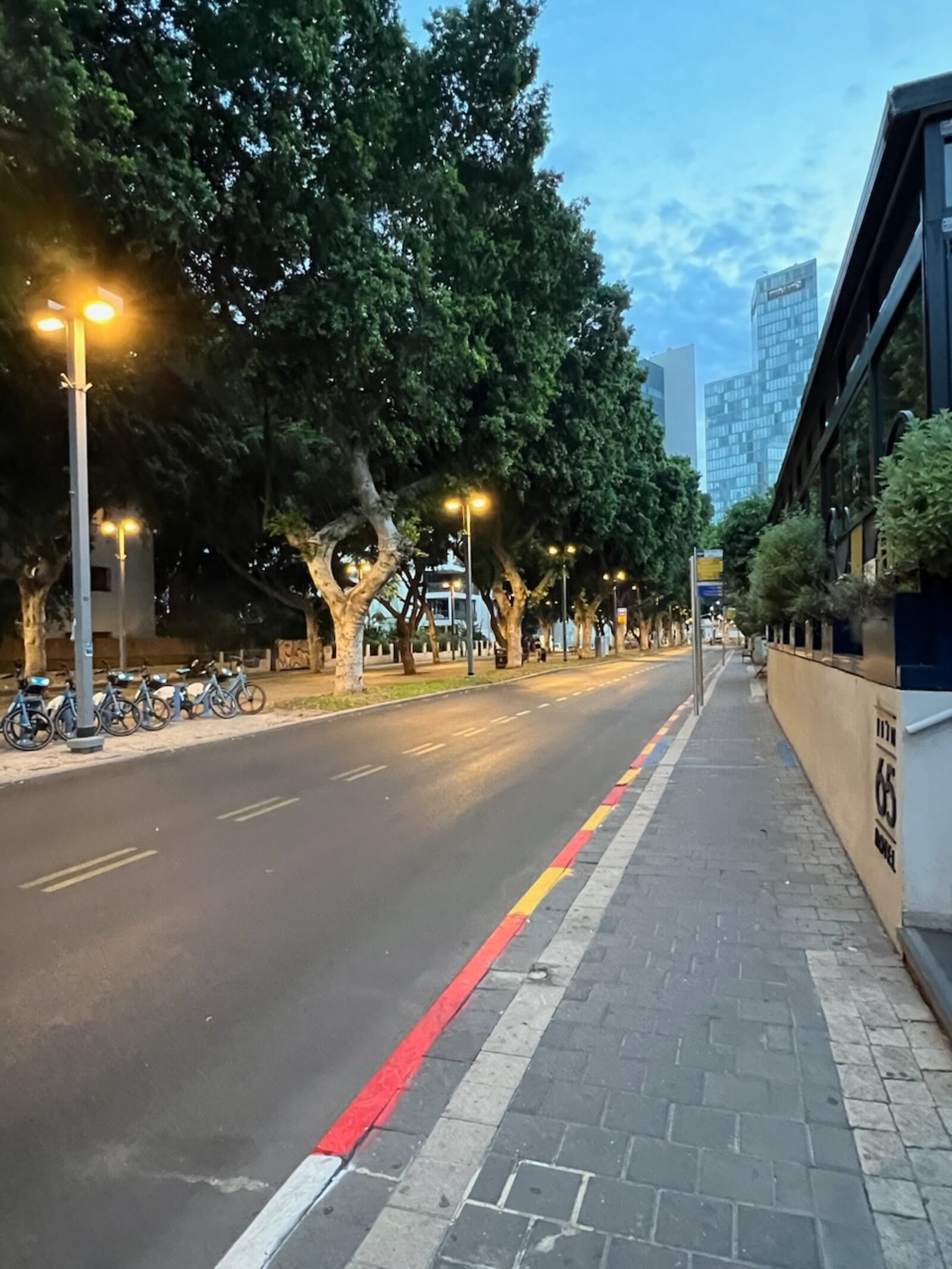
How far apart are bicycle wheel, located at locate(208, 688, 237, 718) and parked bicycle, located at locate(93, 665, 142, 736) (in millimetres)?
2319

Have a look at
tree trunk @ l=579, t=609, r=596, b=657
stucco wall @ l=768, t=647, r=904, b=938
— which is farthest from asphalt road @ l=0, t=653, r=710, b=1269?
tree trunk @ l=579, t=609, r=596, b=657

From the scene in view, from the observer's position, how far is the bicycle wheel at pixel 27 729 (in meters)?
13.3

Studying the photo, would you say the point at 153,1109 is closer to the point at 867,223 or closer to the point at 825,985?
the point at 825,985

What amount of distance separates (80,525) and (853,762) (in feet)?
40.1

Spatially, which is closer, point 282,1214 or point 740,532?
point 282,1214

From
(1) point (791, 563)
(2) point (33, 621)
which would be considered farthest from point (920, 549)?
(2) point (33, 621)

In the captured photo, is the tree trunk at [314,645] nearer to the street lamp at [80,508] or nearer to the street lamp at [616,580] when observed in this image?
the street lamp at [616,580]

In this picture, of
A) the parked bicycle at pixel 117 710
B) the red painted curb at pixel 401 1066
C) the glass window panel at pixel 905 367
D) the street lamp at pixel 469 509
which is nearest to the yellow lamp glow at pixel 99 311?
the parked bicycle at pixel 117 710

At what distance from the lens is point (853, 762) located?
19.0 ft

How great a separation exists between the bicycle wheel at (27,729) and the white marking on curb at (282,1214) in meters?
12.8

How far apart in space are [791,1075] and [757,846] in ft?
11.9

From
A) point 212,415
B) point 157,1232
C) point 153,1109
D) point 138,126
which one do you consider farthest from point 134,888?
point 212,415

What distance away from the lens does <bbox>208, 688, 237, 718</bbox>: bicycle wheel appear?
18.4 m

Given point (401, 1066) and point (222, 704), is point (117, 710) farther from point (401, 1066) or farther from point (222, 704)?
point (401, 1066)
